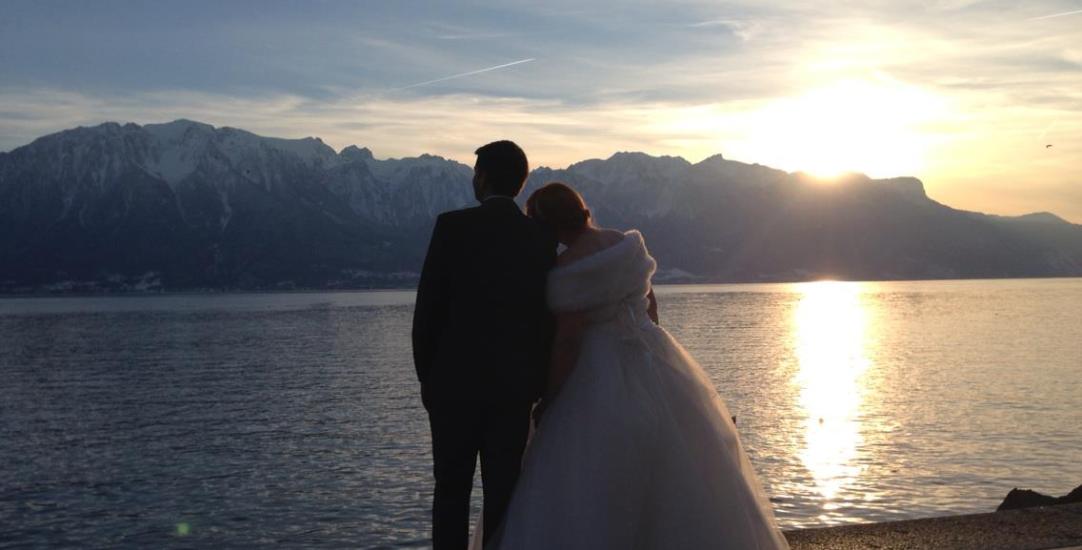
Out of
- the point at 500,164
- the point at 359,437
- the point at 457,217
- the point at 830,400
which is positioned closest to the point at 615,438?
the point at 457,217

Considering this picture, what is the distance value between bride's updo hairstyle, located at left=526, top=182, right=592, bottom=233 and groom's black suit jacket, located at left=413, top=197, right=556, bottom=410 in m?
0.56

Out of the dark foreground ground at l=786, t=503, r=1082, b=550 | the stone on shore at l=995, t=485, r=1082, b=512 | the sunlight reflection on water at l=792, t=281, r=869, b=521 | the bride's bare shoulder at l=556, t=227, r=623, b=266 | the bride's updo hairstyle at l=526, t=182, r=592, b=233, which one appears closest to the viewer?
the bride's bare shoulder at l=556, t=227, r=623, b=266

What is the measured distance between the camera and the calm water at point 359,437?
20734 millimetres

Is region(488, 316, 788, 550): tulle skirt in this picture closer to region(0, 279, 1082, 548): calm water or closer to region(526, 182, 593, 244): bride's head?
region(526, 182, 593, 244): bride's head

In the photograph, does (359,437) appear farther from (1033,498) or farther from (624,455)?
(624,455)

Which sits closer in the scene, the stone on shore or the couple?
the couple

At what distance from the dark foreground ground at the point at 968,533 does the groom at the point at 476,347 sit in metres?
3.03

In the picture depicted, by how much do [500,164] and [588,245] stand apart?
75cm

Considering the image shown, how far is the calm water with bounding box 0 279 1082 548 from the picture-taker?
68.0 ft

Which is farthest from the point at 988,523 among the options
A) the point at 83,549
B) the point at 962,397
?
the point at 962,397

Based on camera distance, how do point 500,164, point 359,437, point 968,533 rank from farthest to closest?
point 359,437
point 968,533
point 500,164

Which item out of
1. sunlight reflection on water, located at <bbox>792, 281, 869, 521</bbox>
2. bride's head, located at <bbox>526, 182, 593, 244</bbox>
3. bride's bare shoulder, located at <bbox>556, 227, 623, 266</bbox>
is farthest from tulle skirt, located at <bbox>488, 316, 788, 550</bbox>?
sunlight reflection on water, located at <bbox>792, 281, 869, 521</bbox>

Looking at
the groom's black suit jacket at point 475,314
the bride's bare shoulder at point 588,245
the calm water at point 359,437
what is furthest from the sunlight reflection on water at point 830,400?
the groom's black suit jacket at point 475,314

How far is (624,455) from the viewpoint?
5758 mm
